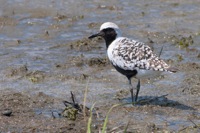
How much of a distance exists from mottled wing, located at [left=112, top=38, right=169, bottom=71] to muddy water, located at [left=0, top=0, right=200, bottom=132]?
1.81 feet

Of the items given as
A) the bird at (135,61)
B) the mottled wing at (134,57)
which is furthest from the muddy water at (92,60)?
the mottled wing at (134,57)

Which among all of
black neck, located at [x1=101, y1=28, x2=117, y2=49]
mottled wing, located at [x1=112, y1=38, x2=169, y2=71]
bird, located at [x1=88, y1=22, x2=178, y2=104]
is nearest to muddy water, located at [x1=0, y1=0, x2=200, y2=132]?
bird, located at [x1=88, y1=22, x2=178, y2=104]

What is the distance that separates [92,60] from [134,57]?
1.97 metres

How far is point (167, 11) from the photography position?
14258 mm

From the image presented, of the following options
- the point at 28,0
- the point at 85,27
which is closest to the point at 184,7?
the point at 85,27

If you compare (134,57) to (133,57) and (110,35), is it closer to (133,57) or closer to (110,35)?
(133,57)

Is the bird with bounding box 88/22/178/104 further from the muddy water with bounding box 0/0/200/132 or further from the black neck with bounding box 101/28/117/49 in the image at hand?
the muddy water with bounding box 0/0/200/132

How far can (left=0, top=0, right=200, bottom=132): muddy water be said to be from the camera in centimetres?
895

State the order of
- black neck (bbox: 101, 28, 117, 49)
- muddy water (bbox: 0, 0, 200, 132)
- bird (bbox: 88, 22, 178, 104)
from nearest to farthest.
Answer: muddy water (bbox: 0, 0, 200, 132), bird (bbox: 88, 22, 178, 104), black neck (bbox: 101, 28, 117, 49)

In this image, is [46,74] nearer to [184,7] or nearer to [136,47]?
[136,47]

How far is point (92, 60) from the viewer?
11.2 metres

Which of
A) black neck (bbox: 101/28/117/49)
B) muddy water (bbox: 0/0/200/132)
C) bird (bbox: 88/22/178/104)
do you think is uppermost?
black neck (bbox: 101/28/117/49)

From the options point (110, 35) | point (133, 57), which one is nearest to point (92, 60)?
point (110, 35)

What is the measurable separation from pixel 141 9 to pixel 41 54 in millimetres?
3359
